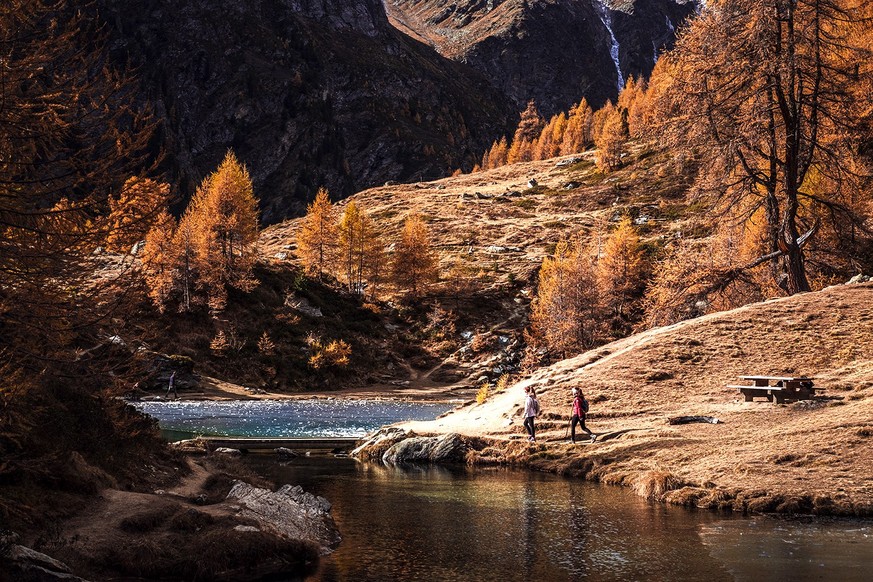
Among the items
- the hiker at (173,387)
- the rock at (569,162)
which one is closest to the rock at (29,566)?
the hiker at (173,387)

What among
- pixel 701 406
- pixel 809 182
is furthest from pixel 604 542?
pixel 809 182

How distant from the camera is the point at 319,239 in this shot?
103750 mm

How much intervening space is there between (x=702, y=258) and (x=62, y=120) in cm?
3218

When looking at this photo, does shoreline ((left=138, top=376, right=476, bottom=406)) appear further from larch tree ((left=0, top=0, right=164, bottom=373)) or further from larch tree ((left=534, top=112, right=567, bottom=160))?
larch tree ((left=534, top=112, right=567, bottom=160))

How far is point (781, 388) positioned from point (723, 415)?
238 cm

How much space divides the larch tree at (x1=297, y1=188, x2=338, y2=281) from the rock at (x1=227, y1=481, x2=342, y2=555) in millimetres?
85815

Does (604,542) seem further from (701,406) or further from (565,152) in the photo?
(565,152)

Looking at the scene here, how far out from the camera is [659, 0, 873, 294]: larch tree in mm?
33281

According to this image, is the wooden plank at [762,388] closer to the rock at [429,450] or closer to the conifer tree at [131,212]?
the rock at [429,450]

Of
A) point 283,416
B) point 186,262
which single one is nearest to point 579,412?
point 283,416

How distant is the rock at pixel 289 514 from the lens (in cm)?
1677

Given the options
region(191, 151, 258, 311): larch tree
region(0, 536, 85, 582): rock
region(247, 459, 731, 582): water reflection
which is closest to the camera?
region(0, 536, 85, 582): rock

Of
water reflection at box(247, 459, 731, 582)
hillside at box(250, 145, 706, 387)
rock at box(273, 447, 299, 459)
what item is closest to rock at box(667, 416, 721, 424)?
water reflection at box(247, 459, 731, 582)

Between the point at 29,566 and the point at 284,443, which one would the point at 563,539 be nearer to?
the point at 29,566
